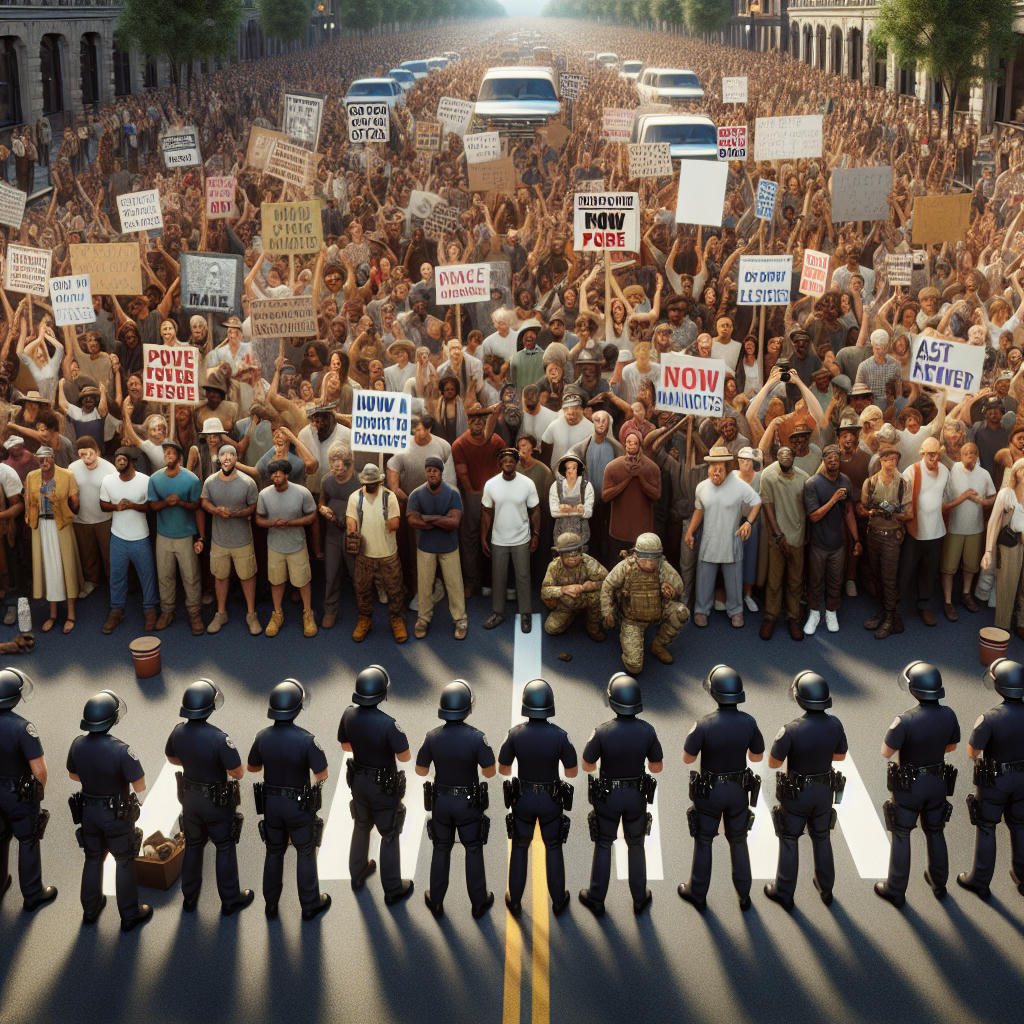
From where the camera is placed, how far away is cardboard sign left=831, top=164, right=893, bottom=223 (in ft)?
52.7

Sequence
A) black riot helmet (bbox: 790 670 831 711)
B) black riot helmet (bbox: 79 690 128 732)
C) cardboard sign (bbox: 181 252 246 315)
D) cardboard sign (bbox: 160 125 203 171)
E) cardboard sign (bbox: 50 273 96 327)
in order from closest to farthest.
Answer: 1. black riot helmet (bbox: 79 690 128 732)
2. black riot helmet (bbox: 790 670 831 711)
3. cardboard sign (bbox: 50 273 96 327)
4. cardboard sign (bbox: 181 252 246 315)
5. cardboard sign (bbox: 160 125 203 171)

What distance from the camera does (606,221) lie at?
1441 cm

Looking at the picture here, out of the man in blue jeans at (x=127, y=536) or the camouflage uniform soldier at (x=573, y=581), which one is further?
the man in blue jeans at (x=127, y=536)

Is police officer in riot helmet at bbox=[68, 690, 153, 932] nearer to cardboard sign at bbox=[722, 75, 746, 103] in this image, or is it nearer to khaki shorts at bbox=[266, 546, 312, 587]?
khaki shorts at bbox=[266, 546, 312, 587]

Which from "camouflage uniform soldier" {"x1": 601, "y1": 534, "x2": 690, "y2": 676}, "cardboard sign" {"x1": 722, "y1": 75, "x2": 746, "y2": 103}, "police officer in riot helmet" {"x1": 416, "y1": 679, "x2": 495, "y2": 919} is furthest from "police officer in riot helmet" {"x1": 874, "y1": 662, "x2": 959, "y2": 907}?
"cardboard sign" {"x1": 722, "y1": 75, "x2": 746, "y2": 103}

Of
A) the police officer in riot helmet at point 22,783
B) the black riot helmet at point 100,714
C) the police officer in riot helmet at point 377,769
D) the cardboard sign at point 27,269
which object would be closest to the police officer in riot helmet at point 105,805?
the black riot helmet at point 100,714

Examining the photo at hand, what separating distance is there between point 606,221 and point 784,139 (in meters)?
5.00

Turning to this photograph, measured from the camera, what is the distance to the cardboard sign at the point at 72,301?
1336cm

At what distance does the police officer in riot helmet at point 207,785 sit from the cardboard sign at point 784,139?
13.2m

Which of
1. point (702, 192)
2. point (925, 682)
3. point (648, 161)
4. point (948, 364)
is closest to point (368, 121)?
point (648, 161)

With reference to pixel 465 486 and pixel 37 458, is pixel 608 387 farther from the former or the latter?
pixel 37 458

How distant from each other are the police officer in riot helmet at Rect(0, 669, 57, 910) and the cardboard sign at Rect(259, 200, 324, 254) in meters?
8.16

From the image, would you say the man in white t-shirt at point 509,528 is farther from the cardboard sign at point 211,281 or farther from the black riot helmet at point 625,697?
the cardboard sign at point 211,281

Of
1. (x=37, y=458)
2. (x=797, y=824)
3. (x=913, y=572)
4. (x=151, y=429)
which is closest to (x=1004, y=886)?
(x=797, y=824)
